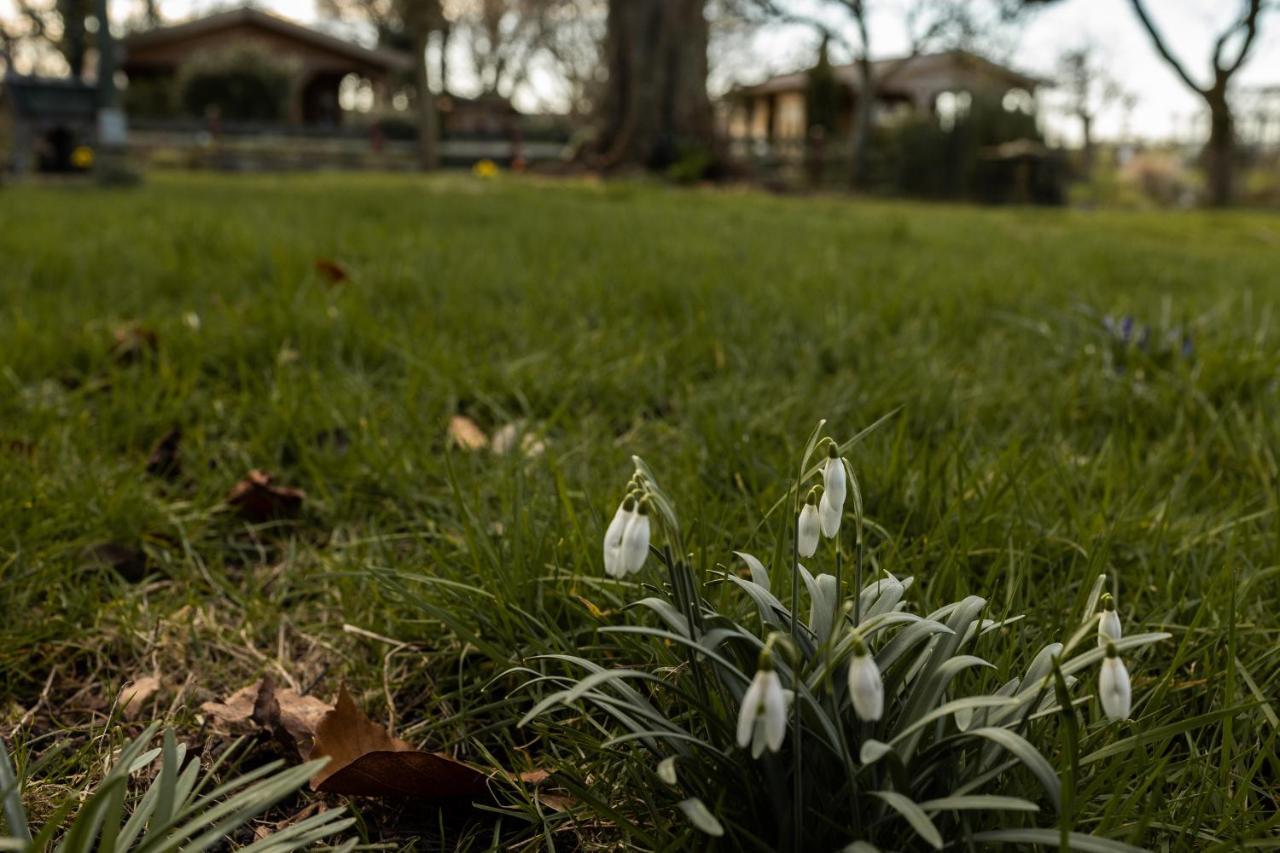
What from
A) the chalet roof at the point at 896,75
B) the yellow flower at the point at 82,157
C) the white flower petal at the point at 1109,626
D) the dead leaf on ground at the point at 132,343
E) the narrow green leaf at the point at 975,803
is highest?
the chalet roof at the point at 896,75

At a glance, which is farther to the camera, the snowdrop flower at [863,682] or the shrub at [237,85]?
the shrub at [237,85]

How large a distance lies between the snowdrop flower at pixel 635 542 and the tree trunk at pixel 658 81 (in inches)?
677

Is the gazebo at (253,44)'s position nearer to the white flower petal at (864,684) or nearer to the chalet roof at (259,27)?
the chalet roof at (259,27)

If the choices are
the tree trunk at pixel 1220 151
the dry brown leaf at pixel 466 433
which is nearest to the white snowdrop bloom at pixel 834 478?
the dry brown leaf at pixel 466 433

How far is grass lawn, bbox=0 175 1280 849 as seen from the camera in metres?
1.34

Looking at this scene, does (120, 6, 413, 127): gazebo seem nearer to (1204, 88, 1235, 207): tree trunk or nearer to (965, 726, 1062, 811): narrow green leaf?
(1204, 88, 1235, 207): tree trunk

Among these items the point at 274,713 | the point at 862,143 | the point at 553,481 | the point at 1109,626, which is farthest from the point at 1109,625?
the point at 862,143

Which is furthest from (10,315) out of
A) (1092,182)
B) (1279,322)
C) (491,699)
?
(1092,182)

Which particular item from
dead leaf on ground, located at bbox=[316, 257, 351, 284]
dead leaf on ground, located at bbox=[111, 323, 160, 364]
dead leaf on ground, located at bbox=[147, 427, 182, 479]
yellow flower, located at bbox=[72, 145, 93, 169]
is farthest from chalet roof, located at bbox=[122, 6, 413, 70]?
dead leaf on ground, located at bbox=[147, 427, 182, 479]

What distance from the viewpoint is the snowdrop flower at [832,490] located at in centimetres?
99

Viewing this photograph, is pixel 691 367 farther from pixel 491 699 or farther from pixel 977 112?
pixel 977 112

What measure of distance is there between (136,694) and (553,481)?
85cm

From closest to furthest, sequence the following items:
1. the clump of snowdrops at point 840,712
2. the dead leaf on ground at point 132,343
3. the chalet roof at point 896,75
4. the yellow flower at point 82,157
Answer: the clump of snowdrops at point 840,712
the dead leaf on ground at point 132,343
the yellow flower at point 82,157
the chalet roof at point 896,75

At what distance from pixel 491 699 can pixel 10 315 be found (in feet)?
9.30
